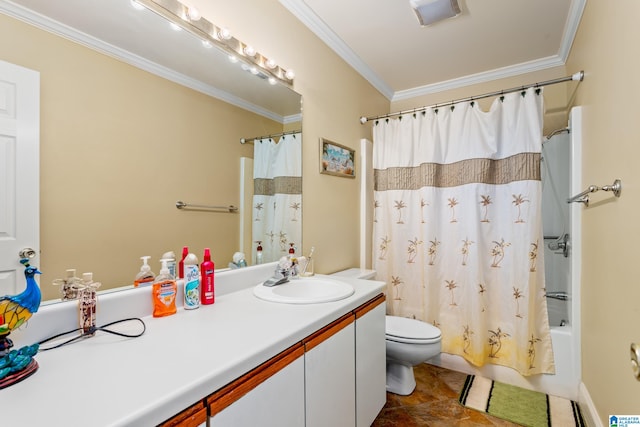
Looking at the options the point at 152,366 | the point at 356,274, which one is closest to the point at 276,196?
the point at 356,274

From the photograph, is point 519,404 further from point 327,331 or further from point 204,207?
point 204,207

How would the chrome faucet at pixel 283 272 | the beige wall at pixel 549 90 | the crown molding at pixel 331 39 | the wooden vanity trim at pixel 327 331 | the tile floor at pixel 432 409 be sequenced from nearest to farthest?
the wooden vanity trim at pixel 327 331, the chrome faucet at pixel 283 272, the tile floor at pixel 432 409, the crown molding at pixel 331 39, the beige wall at pixel 549 90

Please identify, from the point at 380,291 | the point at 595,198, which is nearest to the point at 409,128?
the point at 595,198

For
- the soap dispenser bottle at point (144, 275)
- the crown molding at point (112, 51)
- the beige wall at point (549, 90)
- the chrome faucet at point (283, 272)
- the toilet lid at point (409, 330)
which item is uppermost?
the beige wall at point (549, 90)

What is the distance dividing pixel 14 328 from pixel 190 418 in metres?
0.48

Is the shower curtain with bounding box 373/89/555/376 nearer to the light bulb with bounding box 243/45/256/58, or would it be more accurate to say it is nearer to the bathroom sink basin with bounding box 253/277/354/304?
the bathroom sink basin with bounding box 253/277/354/304

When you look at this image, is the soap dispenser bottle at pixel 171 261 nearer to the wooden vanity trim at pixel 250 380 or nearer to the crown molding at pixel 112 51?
the wooden vanity trim at pixel 250 380

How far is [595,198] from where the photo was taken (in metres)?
1.56

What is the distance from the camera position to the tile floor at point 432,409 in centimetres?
172

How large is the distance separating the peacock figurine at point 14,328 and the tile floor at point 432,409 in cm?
165

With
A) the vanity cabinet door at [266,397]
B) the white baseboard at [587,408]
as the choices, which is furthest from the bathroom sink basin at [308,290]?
the white baseboard at [587,408]

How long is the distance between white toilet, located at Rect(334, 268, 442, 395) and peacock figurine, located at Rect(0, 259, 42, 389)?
1690 millimetres

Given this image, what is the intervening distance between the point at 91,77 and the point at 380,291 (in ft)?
4.80

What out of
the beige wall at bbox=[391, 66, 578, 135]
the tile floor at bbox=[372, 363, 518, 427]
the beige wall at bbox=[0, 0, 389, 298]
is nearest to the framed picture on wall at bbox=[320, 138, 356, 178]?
the beige wall at bbox=[0, 0, 389, 298]
